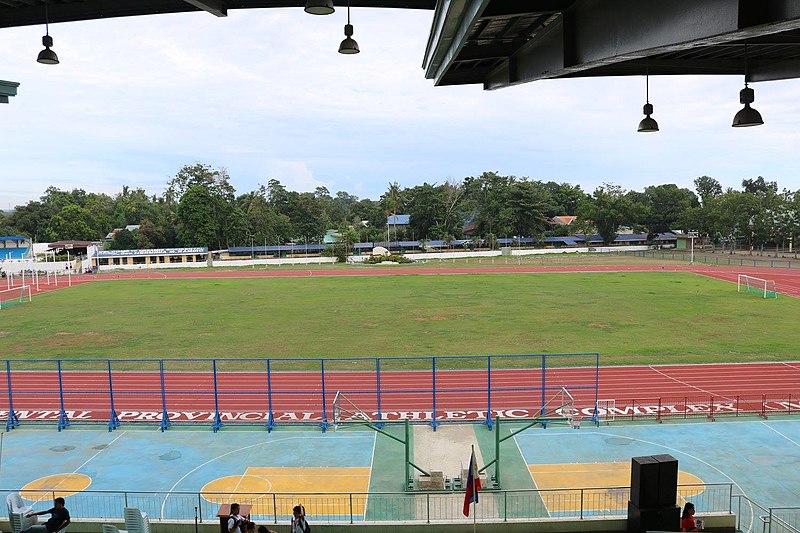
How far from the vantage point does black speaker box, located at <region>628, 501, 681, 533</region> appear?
1152 cm

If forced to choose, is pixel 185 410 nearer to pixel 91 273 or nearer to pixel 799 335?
pixel 799 335

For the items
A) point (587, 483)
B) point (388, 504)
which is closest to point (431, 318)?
point (587, 483)

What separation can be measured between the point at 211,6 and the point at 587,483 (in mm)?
14210

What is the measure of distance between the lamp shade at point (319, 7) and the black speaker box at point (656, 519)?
10.7 metres

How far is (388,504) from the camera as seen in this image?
1464cm

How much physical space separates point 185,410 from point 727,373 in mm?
22886

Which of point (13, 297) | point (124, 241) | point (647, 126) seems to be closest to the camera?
point (647, 126)

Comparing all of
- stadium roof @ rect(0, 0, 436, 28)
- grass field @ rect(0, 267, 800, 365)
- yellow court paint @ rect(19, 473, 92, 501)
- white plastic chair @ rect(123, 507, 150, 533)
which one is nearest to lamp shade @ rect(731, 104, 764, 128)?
stadium roof @ rect(0, 0, 436, 28)

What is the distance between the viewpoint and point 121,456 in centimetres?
1769

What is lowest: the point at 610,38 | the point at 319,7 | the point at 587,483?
the point at 587,483

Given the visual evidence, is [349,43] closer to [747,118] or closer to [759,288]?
[747,118]

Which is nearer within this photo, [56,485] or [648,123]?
[648,123]

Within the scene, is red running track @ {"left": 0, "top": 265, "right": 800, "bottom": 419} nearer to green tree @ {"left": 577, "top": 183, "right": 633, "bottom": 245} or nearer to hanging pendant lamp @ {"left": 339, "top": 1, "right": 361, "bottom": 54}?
hanging pendant lamp @ {"left": 339, "top": 1, "right": 361, "bottom": 54}

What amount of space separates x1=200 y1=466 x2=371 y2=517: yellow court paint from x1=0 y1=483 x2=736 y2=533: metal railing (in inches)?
1.1
